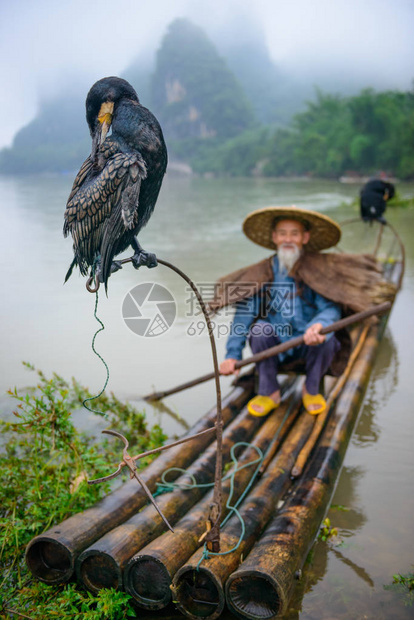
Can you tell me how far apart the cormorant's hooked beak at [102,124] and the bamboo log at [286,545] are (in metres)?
1.25

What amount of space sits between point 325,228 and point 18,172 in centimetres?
606

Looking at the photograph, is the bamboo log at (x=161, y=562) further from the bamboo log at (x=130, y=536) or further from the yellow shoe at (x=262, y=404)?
the yellow shoe at (x=262, y=404)

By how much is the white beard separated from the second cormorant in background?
52.1 inches

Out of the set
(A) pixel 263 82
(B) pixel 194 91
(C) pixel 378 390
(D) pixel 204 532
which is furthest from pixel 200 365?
(A) pixel 263 82

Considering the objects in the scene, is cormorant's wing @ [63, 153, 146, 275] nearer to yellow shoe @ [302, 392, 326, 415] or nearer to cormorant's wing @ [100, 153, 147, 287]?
cormorant's wing @ [100, 153, 147, 287]

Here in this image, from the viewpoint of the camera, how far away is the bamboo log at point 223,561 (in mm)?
1467

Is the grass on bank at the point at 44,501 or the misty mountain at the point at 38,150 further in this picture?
the misty mountain at the point at 38,150

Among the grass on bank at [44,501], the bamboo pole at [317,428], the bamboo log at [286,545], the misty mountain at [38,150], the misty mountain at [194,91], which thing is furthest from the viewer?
the misty mountain at [194,91]

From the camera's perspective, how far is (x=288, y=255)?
2.61m

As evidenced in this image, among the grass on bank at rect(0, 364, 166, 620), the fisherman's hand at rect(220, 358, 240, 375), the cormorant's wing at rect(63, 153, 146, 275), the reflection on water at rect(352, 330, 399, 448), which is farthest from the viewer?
the reflection on water at rect(352, 330, 399, 448)

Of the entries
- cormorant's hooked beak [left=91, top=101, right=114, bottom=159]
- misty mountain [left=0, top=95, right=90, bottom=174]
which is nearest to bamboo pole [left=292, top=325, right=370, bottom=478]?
cormorant's hooked beak [left=91, top=101, right=114, bottom=159]

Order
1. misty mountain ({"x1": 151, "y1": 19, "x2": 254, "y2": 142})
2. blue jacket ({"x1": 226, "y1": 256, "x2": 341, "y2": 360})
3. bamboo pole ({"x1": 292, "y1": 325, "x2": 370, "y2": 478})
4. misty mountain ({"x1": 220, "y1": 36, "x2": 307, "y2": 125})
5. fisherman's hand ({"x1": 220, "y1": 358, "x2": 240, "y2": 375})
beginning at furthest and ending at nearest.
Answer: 1. misty mountain ({"x1": 220, "y1": 36, "x2": 307, "y2": 125})
2. misty mountain ({"x1": 151, "y1": 19, "x2": 254, "y2": 142})
3. blue jacket ({"x1": 226, "y1": 256, "x2": 341, "y2": 360})
4. fisherman's hand ({"x1": 220, "y1": 358, "x2": 240, "y2": 375})
5. bamboo pole ({"x1": 292, "y1": 325, "x2": 370, "y2": 478})

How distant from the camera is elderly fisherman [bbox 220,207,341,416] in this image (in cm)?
255

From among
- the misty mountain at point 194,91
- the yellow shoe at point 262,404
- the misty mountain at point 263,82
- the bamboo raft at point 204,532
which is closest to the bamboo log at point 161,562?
the bamboo raft at point 204,532
